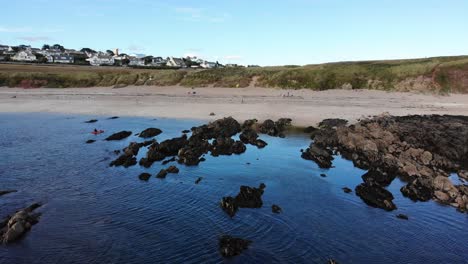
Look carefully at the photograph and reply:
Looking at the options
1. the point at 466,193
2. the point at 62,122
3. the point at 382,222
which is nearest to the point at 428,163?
the point at 466,193

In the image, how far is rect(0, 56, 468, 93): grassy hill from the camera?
73688 millimetres

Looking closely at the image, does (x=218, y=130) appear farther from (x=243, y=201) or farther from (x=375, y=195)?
(x=375, y=195)

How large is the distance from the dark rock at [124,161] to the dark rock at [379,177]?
19.1 metres

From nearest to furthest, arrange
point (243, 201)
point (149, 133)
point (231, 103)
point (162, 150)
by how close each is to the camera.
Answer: point (243, 201), point (162, 150), point (149, 133), point (231, 103)

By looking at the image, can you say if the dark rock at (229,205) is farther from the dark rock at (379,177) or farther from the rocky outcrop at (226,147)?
the rocky outcrop at (226,147)

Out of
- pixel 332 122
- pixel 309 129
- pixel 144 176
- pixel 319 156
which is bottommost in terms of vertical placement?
pixel 144 176

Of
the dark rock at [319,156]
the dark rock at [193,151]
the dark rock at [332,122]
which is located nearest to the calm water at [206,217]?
the dark rock at [319,156]

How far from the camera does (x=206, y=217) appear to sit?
1977cm

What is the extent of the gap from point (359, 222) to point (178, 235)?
399 inches

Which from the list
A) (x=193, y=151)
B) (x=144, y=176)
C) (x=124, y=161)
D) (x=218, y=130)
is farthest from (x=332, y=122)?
(x=144, y=176)

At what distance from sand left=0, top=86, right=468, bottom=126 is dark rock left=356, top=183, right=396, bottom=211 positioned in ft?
84.8

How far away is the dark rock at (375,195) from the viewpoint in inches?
865

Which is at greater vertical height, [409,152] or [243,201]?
[409,152]

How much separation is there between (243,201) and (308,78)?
66.9 meters
